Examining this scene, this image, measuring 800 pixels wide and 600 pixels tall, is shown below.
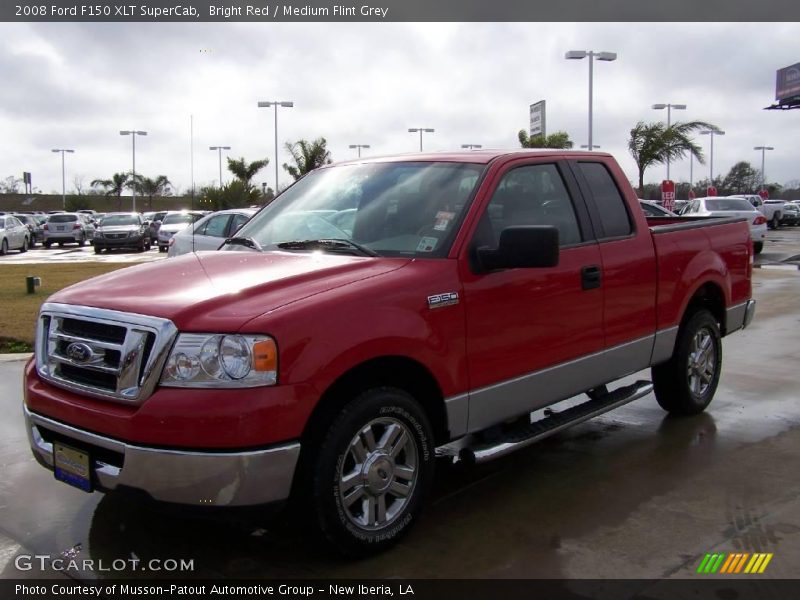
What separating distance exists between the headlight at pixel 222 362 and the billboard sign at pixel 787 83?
63951mm

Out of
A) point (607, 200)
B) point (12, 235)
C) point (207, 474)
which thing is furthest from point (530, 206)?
point (12, 235)

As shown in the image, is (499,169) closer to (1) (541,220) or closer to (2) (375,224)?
(1) (541,220)

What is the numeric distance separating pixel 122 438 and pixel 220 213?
12037 millimetres

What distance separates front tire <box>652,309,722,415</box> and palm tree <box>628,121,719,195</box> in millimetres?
25568

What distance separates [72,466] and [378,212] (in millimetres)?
2031

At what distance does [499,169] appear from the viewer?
14.8ft

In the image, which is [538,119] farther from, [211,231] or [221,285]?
[221,285]

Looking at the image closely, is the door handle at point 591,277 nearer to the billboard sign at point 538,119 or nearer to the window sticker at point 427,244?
the window sticker at point 427,244

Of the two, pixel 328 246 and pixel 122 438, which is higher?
pixel 328 246

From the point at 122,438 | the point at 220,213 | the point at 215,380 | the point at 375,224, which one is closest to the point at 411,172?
the point at 375,224

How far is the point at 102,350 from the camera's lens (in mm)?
3500

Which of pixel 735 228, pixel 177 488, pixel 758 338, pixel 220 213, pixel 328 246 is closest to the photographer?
pixel 177 488

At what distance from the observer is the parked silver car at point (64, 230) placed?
36.9 m

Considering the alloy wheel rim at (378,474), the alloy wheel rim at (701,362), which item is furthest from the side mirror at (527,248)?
the alloy wheel rim at (701,362)
